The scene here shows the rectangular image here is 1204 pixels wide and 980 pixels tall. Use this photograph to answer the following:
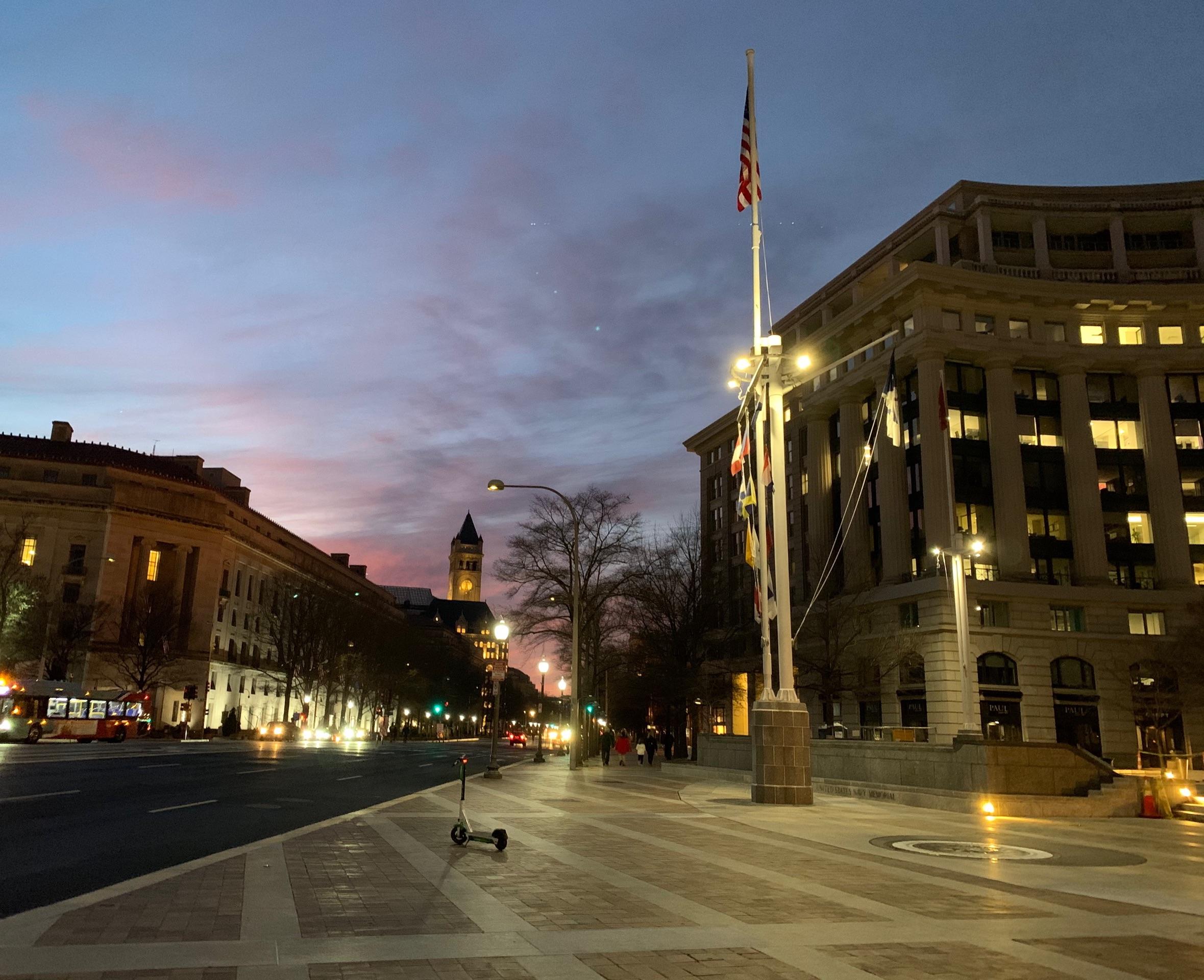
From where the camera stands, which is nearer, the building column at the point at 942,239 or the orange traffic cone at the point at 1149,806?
the orange traffic cone at the point at 1149,806

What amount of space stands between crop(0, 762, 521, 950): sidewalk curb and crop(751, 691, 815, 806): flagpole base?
926cm

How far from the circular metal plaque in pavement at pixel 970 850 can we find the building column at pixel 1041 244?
55.6 m

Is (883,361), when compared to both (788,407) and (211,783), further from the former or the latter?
(211,783)

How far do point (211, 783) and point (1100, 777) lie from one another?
2306 cm

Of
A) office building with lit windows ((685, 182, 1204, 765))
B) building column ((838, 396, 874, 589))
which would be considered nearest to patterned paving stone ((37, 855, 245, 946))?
office building with lit windows ((685, 182, 1204, 765))

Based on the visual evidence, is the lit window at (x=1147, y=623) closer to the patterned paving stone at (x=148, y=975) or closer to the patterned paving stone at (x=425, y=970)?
the patterned paving stone at (x=425, y=970)

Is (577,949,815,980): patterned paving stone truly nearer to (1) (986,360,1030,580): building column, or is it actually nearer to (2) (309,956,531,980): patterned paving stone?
(2) (309,956,531,980): patterned paving stone

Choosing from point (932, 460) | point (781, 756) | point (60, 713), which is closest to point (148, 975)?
point (781, 756)

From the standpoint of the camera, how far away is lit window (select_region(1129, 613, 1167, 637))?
5444 centimetres

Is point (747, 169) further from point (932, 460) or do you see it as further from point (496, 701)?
point (932, 460)

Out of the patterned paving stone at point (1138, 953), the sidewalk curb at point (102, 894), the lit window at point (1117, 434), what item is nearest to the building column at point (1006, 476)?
the lit window at point (1117, 434)

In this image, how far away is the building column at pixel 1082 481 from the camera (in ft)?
180

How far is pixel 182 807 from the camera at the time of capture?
1644 centimetres

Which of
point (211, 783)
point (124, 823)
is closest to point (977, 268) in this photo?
point (211, 783)
